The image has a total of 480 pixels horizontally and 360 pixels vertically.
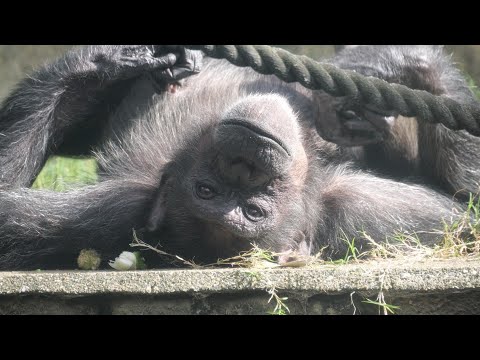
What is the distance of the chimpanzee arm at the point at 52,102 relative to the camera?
4.37m

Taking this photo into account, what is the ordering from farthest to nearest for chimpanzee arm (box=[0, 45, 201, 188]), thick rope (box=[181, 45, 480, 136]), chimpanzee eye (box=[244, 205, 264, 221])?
chimpanzee arm (box=[0, 45, 201, 188]) → thick rope (box=[181, 45, 480, 136]) → chimpanzee eye (box=[244, 205, 264, 221])

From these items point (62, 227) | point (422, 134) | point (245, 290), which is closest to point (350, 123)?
point (422, 134)

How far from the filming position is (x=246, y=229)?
3.83m

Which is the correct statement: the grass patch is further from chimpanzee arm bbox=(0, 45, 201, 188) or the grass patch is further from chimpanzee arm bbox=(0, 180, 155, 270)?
chimpanzee arm bbox=(0, 180, 155, 270)

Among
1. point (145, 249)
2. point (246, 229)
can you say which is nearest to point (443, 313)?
point (246, 229)

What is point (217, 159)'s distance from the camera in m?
3.83

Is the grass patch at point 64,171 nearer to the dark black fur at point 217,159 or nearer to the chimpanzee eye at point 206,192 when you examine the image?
the dark black fur at point 217,159

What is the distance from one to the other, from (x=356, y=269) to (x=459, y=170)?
5.71 feet

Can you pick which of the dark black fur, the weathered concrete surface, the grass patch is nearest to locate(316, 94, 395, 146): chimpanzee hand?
the dark black fur

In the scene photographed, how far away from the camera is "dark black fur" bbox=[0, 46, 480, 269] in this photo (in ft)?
12.6

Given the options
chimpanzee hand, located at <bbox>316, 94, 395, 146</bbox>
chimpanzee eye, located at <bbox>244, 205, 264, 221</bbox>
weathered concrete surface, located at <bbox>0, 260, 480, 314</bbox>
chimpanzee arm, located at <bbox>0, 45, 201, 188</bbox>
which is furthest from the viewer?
chimpanzee arm, located at <bbox>0, 45, 201, 188</bbox>

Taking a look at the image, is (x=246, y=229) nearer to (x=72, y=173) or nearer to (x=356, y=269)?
(x=356, y=269)

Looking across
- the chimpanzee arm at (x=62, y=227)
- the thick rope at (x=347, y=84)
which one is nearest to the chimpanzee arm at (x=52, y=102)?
the chimpanzee arm at (x=62, y=227)

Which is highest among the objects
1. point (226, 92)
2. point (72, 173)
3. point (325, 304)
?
point (226, 92)
